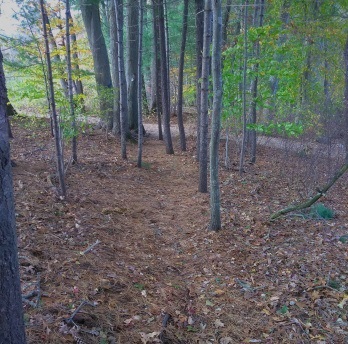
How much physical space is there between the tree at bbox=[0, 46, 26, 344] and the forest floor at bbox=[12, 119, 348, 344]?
1187 millimetres

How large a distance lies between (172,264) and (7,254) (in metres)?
3.45

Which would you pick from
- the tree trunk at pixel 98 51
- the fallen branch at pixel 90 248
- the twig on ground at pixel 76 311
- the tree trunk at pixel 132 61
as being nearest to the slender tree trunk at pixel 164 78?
the tree trunk at pixel 132 61

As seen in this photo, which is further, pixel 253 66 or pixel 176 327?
pixel 253 66

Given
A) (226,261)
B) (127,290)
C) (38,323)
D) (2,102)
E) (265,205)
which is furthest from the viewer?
(265,205)

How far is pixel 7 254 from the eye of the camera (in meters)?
1.60

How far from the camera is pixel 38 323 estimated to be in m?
2.88

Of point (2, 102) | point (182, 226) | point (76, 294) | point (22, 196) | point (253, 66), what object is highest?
point (253, 66)

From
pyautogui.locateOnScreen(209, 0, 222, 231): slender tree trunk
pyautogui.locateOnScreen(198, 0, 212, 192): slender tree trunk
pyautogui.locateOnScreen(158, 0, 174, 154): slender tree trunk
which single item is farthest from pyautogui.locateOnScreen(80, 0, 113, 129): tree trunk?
pyautogui.locateOnScreen(209, 0, 222, 231): slender tree trunk

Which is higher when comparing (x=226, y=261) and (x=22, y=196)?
(x=22, y=196)

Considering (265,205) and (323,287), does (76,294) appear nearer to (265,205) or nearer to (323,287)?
(323,287)

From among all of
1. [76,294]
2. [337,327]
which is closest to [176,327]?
[76,294]

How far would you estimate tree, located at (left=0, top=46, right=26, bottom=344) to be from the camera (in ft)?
4.98

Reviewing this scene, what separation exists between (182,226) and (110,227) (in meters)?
1.51

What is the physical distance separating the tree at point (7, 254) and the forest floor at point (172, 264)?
3.89 feet
